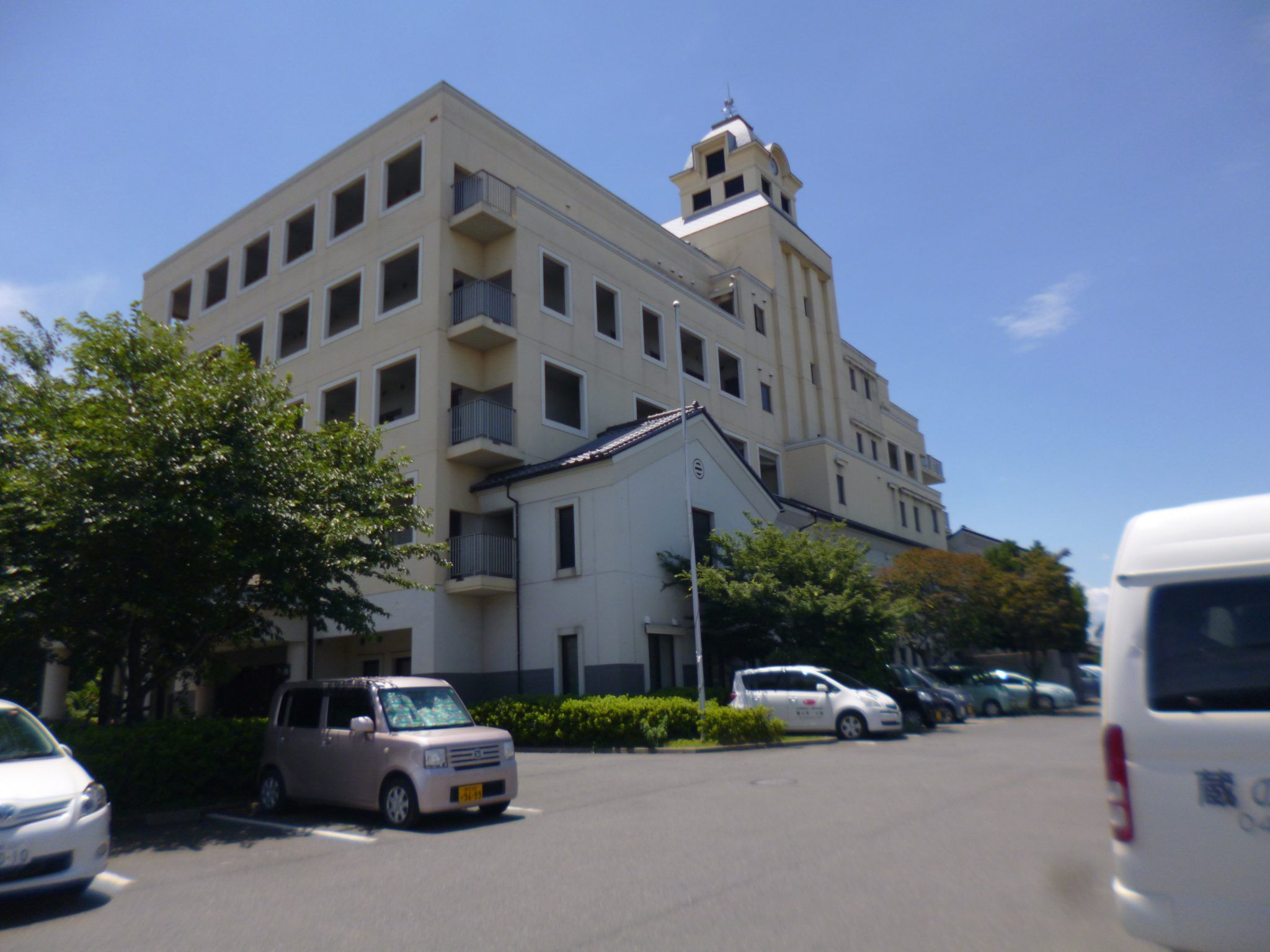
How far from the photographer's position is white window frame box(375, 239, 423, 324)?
25.4 meters

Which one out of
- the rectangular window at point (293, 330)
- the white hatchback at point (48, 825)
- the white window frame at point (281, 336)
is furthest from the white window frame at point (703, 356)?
the white hatchback at point (48, 825)

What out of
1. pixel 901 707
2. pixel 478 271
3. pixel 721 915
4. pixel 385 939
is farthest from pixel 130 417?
pixel 901 707

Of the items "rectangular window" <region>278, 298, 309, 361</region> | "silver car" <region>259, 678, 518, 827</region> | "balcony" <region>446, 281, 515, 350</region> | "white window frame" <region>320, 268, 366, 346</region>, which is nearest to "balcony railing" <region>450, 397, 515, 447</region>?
"balcony" <region>446, 281, 515, 350</region>

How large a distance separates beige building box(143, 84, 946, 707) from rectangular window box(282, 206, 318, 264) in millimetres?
91

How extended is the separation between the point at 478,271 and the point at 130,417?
619 inches

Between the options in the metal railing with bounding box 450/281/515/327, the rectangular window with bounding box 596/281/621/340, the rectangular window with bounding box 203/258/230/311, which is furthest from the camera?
the rectangular window with bounding box 203/258/230/311

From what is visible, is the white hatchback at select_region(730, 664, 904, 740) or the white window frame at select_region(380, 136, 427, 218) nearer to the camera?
the white hatchback at select_region(730, 664, 904, 740)

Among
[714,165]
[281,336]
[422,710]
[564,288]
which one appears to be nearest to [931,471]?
[714,165]

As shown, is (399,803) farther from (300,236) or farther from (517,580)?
(300,236)

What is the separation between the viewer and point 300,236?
32.0 metres

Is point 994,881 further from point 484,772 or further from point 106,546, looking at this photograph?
point 106,546

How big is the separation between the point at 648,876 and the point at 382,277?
23455 millimetres

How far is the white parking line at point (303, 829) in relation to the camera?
9562 mm

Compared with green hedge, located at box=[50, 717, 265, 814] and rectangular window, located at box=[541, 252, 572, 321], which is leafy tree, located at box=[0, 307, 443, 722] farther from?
rectangular window, located at box=[541, 252, 572, 321]
